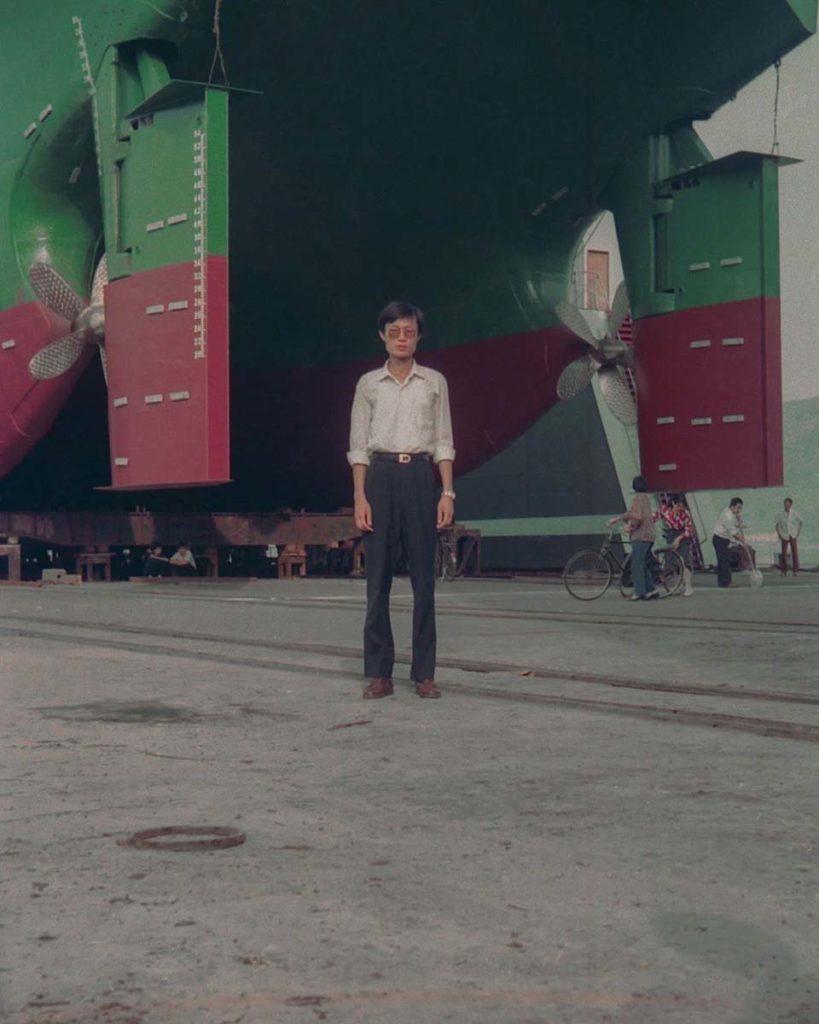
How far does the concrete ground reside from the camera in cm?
218

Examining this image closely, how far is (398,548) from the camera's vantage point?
6.21m

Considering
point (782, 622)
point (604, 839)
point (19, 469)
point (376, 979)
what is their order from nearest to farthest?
point (376, 979), point (604, 839), point (782, 622), point (19, 469)

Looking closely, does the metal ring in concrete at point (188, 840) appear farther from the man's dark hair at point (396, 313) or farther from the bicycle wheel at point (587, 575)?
the bicycle wheel at point (587, 575)

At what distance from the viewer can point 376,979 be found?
2.22 metres

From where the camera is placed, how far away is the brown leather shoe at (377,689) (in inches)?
235

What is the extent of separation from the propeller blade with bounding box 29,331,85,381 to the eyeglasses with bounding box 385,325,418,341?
14420mm

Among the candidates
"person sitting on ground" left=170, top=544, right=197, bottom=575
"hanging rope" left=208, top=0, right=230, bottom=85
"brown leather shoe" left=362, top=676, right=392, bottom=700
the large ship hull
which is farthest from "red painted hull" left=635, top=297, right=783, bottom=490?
"brown leather shoe" left=362, top=676, right=392, bottom=700

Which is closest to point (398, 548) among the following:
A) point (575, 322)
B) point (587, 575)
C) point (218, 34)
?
point (587, 575)

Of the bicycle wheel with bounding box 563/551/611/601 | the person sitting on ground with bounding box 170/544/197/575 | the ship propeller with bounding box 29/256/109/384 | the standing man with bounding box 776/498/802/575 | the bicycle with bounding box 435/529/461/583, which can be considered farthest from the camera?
the standing man with bounding box 776/498/802/575

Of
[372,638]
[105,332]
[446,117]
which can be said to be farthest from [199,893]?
[446,117]

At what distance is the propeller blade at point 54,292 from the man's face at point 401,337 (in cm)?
1455

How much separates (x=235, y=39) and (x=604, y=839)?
1730 centimetres

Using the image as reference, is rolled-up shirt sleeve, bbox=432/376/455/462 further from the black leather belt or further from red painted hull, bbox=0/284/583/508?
red painted hull, bbox=0/284/583/508

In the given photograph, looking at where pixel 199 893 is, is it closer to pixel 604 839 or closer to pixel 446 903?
pixel 446 903
